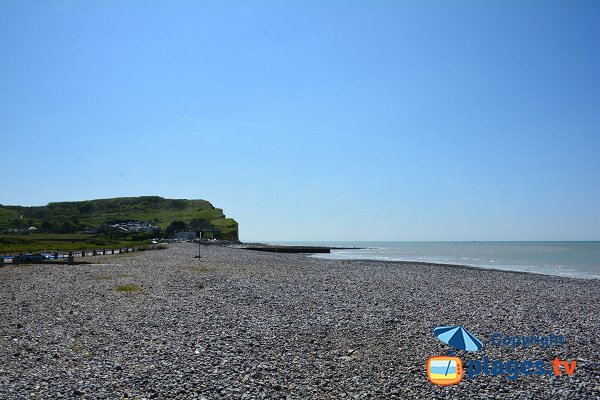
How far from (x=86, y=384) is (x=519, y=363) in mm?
10356

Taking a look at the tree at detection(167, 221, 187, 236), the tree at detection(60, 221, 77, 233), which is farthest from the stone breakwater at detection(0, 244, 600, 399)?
the tree at detection(167, 221, 187, 236)

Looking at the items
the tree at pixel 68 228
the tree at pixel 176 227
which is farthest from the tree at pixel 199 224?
the tree at pixel 68 228

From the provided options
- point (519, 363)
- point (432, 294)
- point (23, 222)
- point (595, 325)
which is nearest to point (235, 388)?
point (519, 363)

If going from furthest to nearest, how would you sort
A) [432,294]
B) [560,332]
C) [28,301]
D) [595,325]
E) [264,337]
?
[432,294] < [28,301] < [595,325] < [560,332] < [264,337]

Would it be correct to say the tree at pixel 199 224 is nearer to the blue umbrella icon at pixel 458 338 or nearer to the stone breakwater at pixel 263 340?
the stone breakwater at pixel 263 340

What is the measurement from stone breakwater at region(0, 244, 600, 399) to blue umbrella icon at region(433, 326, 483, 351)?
333mm

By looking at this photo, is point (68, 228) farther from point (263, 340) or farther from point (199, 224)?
point (263, 340)

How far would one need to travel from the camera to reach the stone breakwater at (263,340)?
9836 mm

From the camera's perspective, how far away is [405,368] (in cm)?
1123

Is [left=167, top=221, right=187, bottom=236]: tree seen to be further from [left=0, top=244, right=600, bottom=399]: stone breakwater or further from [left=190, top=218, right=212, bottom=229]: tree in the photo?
[left=0, top=244, right=600, bottom=399]: stone breakwater

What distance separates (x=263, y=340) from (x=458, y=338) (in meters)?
5.89

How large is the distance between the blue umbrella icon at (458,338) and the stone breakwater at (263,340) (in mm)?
333

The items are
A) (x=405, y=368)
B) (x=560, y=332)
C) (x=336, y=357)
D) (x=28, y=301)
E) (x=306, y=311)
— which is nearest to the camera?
(x=405, y=368)

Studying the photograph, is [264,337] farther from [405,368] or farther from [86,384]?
[86,384]
